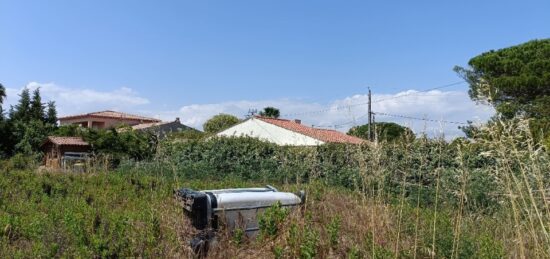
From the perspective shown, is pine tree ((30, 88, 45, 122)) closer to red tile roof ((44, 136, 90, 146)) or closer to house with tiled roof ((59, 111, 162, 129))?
red tile roof ((44, 136, 90, 146))

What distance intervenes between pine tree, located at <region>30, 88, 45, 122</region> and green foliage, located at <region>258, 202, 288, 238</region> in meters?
33.4

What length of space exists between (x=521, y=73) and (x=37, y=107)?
94.8 feet

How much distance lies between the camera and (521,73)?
21562 mm

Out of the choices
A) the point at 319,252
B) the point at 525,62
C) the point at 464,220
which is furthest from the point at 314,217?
the point at 525,62

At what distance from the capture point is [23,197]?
20.7ft

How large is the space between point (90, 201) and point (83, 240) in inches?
141

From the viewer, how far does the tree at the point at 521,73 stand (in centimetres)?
2042

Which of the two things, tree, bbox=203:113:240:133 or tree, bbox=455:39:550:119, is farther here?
tree, bbox=203:113:240:133

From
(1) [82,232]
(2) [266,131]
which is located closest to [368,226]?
(1) [82,232]

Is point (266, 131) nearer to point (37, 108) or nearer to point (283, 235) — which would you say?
point (37, 108)

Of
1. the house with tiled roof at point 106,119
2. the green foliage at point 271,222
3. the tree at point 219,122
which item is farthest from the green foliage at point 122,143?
the house with tiled roof at point 106,119

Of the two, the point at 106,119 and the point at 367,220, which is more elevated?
the point at 106,119

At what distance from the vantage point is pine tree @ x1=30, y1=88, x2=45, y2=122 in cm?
3285

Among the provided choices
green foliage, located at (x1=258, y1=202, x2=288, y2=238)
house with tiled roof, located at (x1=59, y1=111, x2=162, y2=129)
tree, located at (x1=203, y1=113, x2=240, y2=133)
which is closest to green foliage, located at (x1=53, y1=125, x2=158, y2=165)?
green foliage, located at (x1=258, y1=202, x2=288, y2=238)
